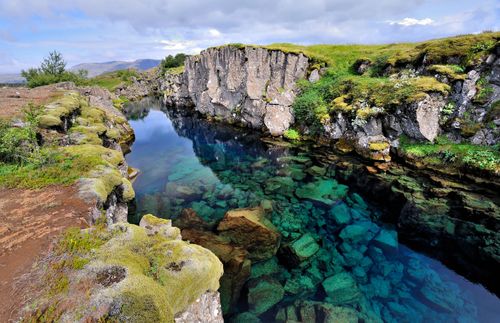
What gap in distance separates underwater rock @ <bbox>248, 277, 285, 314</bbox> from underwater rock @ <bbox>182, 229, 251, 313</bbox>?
57 cm

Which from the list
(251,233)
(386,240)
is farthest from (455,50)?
(251,233)

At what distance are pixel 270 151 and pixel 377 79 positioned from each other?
54.3 feet

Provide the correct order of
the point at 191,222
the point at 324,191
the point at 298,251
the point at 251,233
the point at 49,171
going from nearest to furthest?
the point at 49,171
the point at 298,251
the point at 251,233
the point at 191,222
the point at 324,191

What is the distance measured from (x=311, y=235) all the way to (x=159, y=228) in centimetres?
984

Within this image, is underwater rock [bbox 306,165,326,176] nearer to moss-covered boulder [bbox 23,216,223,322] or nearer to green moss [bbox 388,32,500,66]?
green moss [bbox 388,32,500,66]

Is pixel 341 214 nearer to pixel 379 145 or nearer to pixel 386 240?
pixel 386 240

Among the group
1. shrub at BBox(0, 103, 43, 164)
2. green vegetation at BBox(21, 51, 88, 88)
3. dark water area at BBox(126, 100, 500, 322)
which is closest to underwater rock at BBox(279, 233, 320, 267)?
dark water area at BBox(126, 100, 500, 322)

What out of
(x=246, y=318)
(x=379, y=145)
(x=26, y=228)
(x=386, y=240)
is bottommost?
(x=246, y=318)

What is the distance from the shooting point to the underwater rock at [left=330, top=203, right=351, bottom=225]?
1884 centimetres

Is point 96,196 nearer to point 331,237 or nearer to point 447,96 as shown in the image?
point 331,237

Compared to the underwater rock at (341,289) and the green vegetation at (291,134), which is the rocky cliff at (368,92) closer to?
the green vegetation at (291,134)

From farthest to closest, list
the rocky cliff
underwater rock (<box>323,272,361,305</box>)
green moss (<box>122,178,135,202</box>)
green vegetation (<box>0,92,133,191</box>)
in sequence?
1. the rocky cliff
2. green moss (<box>122,178,135,202</box>)
3. green vegetation (<box>0,92,133,191</box>)
4. underwater rock (<box>323,272,361,305</box>)

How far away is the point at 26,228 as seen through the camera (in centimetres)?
977

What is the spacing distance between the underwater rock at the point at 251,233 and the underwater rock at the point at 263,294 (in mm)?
1809
